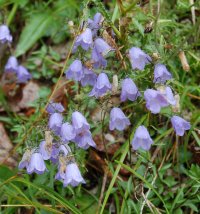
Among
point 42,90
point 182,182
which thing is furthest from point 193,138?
point 42,90

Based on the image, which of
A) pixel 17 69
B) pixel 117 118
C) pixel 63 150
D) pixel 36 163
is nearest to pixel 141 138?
pixel 117 118

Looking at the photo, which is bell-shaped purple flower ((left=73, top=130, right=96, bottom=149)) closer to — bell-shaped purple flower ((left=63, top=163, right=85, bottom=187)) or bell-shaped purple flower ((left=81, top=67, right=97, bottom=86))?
bell-shaped purple flower ((left=63, top=163, right=85, bottom=187))

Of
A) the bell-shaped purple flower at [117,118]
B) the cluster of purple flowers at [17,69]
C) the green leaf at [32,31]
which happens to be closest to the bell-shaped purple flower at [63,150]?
the bell-shaped purple flower at [117,118]

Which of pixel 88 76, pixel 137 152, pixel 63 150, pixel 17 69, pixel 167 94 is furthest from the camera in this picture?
pixel 17 69

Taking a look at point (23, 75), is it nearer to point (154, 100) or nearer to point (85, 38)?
point (85, 38)

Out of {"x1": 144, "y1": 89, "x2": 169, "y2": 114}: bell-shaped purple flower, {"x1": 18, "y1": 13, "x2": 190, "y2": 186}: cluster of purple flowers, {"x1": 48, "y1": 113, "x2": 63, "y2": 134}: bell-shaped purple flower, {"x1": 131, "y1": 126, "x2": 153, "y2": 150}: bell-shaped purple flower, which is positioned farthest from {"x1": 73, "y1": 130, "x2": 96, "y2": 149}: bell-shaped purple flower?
{"x1": 144, "y1": 89, "x2": 169, "y2": 114}: bell-shaped purple flower

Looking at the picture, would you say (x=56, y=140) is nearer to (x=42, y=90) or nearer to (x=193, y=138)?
(x=193, y=138)
